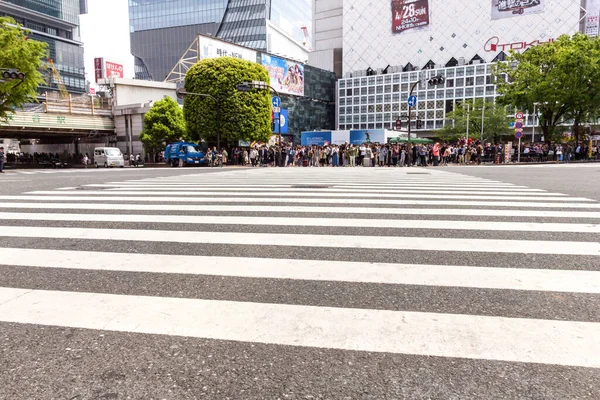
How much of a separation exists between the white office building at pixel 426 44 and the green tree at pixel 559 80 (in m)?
43.8

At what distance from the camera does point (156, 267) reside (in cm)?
366

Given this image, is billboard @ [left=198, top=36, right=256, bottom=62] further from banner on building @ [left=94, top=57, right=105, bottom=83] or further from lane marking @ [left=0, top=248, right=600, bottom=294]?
lane marking @ [left=0, top=248, right=600, bottom=294]

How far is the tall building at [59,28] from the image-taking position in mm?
94125

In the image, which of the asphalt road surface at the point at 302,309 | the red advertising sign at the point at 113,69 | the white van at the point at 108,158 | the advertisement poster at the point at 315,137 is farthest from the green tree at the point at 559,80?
the red advertising sign at the point at 113,69

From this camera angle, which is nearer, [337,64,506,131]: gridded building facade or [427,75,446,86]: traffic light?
[427,75,446,86]: traffic light

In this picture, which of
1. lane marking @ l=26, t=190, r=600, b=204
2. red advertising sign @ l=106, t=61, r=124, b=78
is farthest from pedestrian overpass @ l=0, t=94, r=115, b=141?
lane marking @ l=26, t=190, r=600, b=204

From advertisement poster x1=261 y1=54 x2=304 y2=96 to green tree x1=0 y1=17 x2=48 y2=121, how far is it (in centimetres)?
4159

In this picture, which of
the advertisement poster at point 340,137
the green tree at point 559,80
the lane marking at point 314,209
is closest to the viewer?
the lane marking at point 314,209

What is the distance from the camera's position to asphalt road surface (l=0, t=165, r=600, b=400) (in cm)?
194

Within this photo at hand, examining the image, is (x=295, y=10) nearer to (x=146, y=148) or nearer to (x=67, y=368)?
(x=146, y=148)

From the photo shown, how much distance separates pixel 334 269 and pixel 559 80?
33.2 meters

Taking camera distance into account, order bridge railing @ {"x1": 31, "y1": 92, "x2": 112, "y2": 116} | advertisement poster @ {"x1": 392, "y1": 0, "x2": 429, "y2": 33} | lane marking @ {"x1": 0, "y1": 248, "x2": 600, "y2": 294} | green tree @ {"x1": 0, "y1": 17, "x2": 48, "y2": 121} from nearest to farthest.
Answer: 1. lane marking @ {"x1": 0, "y1": 248, "x2": 600, "y2": 294}
2. green tree @ {"x1": 0, "y1": 17, "x2": 48, "y2": 121}
3. bridge railing @ {"x1": 31, "y1": 92, "x2": 112, "y2": 116}
4. advertisement poster @ {"x1": 392, "y1": 0, "x2": 429, "y2": 33}

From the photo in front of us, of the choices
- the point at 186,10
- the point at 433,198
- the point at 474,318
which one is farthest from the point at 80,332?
the point at 186,10

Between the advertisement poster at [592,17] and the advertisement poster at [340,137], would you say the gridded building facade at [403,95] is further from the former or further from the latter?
the advertisement poster at [340,137]
